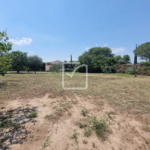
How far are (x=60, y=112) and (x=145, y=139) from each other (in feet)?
6.16

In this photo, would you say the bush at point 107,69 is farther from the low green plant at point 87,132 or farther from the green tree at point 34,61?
the low green plant at point 87,132

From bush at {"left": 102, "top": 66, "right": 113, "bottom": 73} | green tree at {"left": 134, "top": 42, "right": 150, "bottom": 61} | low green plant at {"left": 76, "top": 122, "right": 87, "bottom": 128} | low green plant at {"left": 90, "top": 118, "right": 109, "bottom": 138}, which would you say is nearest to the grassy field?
low green plant at {"left": 90, "top": 118, "right": 109, "bottom": 138}

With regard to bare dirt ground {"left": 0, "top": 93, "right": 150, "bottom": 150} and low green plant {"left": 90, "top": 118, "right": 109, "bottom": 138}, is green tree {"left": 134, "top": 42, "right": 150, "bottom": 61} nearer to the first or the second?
bare dirt ground {"left": 0, "top": 93, "right": 150, "bottom": 150}

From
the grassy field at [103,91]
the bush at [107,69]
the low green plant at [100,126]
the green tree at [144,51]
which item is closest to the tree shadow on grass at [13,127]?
the low green plant at [100,126]

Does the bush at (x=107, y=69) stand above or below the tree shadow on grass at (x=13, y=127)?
above

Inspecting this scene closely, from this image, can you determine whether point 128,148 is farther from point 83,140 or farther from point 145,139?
point 83,140

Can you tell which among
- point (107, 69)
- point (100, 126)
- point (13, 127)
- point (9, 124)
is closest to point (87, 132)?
point (100, 126)

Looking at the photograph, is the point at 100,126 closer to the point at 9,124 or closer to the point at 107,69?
the point at 9,124

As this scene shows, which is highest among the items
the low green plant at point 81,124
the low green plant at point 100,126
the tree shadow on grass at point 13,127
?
the tree shadow on grass at point 13,127

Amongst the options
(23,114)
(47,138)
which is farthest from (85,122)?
(23,114)

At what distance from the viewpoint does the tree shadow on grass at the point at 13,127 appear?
4.71ft

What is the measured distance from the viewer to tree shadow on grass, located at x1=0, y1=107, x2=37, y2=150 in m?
1.44

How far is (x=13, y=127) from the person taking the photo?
1.77 metres

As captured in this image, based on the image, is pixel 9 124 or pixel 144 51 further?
pixel 144 51
